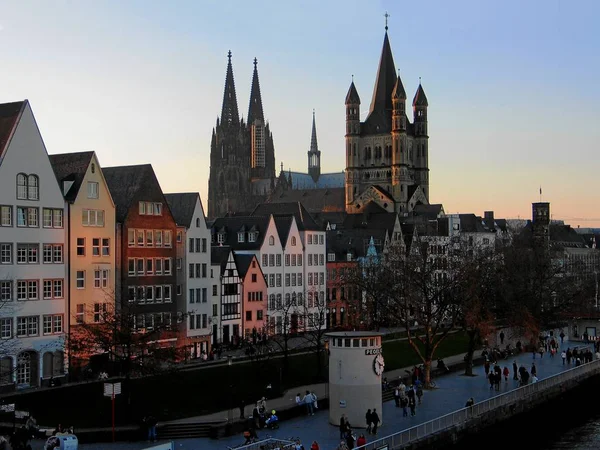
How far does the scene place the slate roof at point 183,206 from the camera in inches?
3270

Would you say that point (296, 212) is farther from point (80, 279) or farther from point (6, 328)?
point (6, 328)

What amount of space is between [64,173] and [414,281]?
28238 mm

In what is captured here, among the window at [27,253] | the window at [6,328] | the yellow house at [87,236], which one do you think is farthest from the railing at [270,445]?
the window at [27,253]

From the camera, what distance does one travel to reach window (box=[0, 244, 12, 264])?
61.8 m

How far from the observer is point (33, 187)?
64125 millimetres

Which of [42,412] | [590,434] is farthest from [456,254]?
[42,412]

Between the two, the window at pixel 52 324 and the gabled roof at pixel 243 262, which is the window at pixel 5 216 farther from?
the gabled roof at pixel 243 262

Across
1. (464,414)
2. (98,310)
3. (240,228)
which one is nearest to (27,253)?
(98,310)

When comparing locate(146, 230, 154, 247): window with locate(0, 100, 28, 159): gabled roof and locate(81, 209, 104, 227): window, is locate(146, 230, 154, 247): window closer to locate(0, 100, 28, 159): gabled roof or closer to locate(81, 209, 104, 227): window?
locate(81, 209, 104, 227): window

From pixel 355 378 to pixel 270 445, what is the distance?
28.3 feet

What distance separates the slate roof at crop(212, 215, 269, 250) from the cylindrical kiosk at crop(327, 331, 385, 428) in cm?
4718

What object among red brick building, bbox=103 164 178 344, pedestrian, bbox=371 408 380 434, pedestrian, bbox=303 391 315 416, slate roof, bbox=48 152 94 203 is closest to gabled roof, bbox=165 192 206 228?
red brick building, bbox=103 164 178 344

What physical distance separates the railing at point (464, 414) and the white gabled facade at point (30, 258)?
91.6 feet

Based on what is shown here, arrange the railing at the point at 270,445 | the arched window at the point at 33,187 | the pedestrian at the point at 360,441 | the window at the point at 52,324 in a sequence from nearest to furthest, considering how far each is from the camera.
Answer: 1. the railing at the point at 270,445
2. the pedestrian at the point at 360,441
3. the arched window at the point at 33,187
4. the window at the point at 52,324
